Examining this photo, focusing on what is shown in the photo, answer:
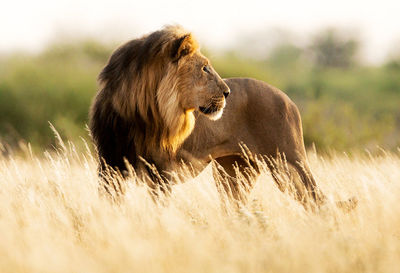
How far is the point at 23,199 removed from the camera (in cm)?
443

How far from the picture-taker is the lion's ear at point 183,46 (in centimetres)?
420

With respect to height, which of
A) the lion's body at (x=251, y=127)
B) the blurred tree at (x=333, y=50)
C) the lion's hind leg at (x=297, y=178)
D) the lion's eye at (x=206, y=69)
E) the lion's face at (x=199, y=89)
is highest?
the lion's eye at (x=206, y=69)

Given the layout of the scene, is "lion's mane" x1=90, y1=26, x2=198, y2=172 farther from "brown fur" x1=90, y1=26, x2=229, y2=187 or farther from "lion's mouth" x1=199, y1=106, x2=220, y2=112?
"lion's mouth" x1=199, y1=106, x2=220, y2=112

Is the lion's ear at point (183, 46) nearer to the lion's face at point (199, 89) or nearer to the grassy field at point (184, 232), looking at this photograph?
the lion's face at point (199, 89)

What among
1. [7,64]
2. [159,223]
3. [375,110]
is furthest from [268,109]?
[375,110]

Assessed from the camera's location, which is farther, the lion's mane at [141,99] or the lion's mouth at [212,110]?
the lion's mouth at [212,110]

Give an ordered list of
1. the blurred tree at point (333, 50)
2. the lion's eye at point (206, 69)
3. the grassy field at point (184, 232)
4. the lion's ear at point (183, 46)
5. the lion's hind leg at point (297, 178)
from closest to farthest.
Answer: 1. the grassy field at point (184, 232)
2. the lion's ear at point (183, 46)
3. the lion's eye at point (206, 69)
4. the lion's hind leg at point (297, 178)
5. the blurred tree at point (333, 50)

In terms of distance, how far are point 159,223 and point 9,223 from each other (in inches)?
41.7

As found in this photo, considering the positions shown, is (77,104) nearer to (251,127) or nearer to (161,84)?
(251,127)

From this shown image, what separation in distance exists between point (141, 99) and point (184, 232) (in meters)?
1.22

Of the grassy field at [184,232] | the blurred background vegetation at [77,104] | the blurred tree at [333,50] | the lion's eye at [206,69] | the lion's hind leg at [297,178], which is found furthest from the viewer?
the blurred tree at [333,50]

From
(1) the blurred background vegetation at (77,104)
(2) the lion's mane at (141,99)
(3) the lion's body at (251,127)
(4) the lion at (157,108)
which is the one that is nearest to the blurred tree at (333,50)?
(1) the blurred background vegetation at (77,104)

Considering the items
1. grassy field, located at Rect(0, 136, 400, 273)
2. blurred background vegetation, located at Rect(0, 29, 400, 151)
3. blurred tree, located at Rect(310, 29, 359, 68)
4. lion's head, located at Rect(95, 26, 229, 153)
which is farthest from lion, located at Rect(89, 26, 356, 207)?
blurred tree, located at Rect(310, 29, 359, 68)

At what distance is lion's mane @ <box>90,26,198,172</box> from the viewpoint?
4.23 m
